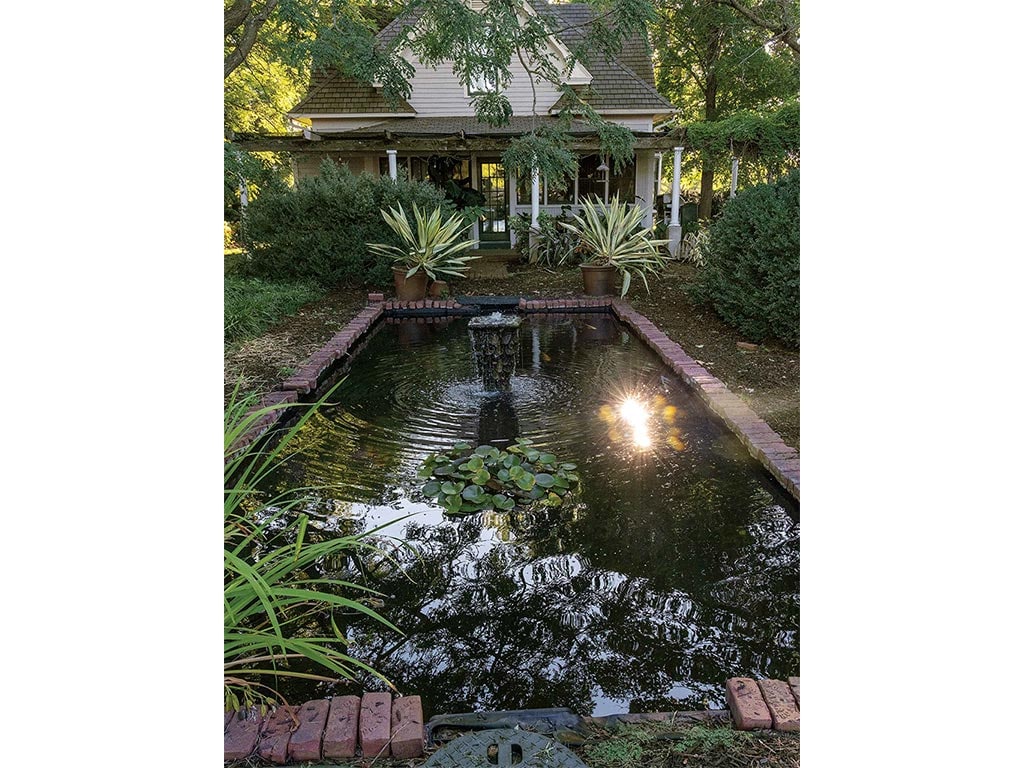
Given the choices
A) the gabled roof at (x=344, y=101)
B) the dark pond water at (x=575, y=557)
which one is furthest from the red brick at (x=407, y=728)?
the gabled roof at (x=344, y=101)

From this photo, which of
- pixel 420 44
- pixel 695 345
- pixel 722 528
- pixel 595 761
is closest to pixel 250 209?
pixel 420 44

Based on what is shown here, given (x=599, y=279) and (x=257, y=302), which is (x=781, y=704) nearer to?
(x=257, y=302)

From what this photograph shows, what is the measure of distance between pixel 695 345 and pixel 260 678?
6.00m

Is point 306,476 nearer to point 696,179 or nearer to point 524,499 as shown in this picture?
point 524,499

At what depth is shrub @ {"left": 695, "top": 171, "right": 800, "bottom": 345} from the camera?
283 inches

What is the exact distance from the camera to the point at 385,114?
52.9 ft

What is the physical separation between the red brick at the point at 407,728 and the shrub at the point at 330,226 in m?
9.30

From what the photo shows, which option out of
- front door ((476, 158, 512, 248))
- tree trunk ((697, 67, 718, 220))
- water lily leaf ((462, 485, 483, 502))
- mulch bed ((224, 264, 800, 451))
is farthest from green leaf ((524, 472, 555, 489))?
tree trunk ((697, 67, 718, 220))

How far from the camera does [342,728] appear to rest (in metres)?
2.18

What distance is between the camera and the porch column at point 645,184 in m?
16.7

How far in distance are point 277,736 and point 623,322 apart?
7.80 metres

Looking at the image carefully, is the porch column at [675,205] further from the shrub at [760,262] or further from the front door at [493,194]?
the shrub at [760,262]

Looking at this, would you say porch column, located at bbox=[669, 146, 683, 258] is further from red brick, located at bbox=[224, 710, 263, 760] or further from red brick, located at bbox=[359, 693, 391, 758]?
red brick, located at bbox=[224, 710, 263, 760]

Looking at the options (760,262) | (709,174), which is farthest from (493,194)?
(760,262)
